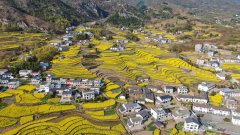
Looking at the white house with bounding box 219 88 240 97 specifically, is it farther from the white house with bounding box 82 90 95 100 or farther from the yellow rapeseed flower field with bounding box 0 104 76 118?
the yellow rapeseed flower field with bounding box 0 104 76 118

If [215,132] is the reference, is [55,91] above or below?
above

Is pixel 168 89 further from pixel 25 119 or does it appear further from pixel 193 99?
pixel 25 119

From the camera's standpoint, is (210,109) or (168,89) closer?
(210,109)

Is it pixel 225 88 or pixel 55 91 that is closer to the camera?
pixel 55 91

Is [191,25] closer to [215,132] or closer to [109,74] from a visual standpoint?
[109,74]

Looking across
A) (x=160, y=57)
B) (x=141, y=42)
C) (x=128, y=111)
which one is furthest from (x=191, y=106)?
(x=141, y=42)

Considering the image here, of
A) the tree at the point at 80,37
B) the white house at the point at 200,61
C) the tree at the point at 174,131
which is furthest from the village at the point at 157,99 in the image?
the tree at the point at 80,37

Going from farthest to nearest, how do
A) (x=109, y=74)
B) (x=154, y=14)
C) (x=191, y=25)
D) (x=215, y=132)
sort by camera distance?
(x=154, y=14), (x=191, y=25), (x=109, y=74), (x=215, y=132)

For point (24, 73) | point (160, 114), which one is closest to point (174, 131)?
point (160, 114)
